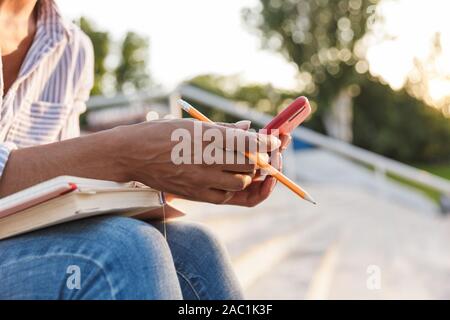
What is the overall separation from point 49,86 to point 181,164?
1.43 ft

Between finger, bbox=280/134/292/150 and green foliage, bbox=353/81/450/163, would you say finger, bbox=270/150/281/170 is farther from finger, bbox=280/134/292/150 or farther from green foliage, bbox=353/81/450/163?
green foliage, bbox=353/81/450/163

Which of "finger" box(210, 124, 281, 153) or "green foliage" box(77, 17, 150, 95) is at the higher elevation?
"finger" box(210, 124, 281, 153)

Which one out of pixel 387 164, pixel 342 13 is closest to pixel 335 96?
pixel 342 13

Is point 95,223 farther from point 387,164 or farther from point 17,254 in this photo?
point 387,164

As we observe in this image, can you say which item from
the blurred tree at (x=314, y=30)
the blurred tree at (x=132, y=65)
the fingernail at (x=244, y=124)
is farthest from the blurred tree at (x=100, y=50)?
the fingernail at (x=244, y=124)

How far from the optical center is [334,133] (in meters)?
20.8

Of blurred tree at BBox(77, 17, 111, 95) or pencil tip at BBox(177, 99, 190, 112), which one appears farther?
blurred tree at BBox(77, 17, 111, 95)

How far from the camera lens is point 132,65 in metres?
24.3

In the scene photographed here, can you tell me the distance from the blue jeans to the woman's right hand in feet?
0.26

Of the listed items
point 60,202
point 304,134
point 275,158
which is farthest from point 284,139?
point 304,134

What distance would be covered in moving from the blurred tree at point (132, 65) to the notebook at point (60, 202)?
2326cm

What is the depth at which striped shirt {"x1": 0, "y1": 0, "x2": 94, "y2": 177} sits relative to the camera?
40.8 inches

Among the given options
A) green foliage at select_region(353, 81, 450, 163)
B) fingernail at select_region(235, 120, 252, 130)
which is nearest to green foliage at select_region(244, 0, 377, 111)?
green foliage at select_region(353, 81, 450, 163)
